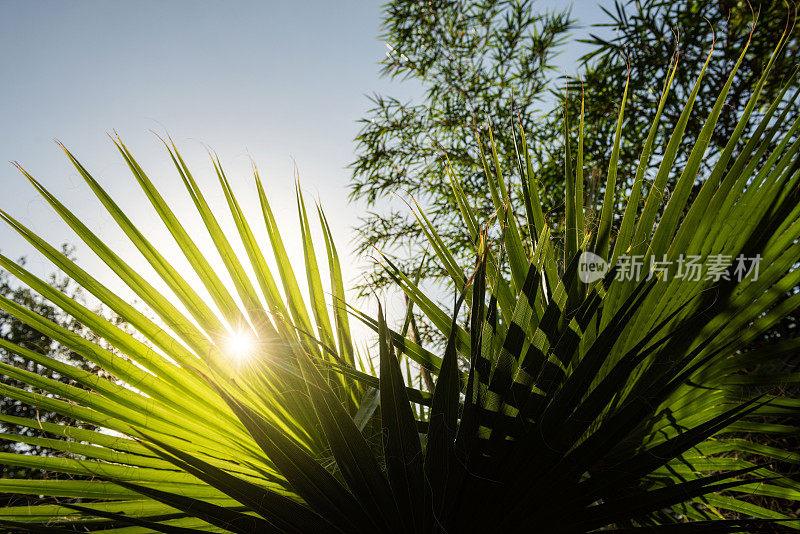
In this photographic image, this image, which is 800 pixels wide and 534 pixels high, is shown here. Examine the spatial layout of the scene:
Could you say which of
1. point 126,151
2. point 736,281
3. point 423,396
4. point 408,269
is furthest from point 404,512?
point 408,269

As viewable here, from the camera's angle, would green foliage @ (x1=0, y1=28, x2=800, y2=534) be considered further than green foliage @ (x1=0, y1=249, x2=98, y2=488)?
No

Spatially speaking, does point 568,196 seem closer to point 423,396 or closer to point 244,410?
point 423,396

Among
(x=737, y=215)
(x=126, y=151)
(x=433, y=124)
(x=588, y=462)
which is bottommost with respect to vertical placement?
(x=588, y=462)

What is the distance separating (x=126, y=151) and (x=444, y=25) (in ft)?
7.82

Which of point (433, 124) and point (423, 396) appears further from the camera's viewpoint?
point (433, 124)

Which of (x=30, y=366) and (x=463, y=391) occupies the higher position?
(x=463, y=391)

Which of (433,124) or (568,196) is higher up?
(433,124)

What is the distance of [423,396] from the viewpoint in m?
0.69

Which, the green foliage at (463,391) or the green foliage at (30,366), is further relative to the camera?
the green foliage at (30,366)

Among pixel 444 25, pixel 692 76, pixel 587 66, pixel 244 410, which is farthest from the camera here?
pixel 444 25

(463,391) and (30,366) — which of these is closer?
(463,391)

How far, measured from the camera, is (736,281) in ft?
2.17

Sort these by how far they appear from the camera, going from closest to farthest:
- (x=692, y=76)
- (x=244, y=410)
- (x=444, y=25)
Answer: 1. (x=244, y=410)
2. (x=692, y=76)
3. (x=444, y=25)

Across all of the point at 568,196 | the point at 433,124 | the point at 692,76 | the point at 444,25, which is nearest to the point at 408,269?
the point at 433,124
